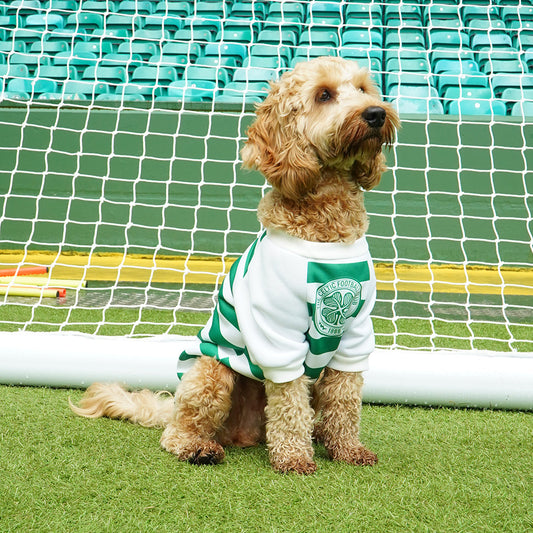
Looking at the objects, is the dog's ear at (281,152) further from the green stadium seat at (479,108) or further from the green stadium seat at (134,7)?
the green stadium seat at (134,7)

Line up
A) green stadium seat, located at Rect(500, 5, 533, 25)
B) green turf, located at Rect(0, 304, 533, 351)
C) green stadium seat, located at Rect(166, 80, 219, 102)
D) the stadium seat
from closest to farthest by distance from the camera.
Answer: green turf, located at Rect(0, 304, 533, 351)
green stadium seat, located at Rect(166, 80, 219, 102)
green stadium seat, located at Rect(500, 5, 533, 25)
the stadium seat

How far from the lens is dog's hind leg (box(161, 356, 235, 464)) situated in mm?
1938

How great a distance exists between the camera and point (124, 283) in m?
4.69

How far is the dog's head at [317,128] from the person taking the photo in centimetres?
182

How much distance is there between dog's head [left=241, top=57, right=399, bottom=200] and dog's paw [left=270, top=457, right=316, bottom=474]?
0.75m

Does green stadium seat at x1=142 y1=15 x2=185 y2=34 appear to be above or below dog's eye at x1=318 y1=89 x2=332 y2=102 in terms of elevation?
above

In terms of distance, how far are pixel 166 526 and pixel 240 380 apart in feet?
2.05

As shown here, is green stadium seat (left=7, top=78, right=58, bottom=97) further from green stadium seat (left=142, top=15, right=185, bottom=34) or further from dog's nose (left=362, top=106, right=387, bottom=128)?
dog's nose (left=362, top=106, right=387, bottom=128)

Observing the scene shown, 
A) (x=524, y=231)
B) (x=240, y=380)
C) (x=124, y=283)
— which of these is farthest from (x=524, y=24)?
(x=240, y=380)

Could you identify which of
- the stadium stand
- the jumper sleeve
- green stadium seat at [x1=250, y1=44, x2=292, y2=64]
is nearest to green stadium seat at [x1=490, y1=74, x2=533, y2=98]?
the stadium stand

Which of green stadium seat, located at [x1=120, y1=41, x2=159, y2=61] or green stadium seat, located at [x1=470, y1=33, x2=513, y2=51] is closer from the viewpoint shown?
green stadium seat, located at [x1=470, y1=33, x2=513, y2=51]

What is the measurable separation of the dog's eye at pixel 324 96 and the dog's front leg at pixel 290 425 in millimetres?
809

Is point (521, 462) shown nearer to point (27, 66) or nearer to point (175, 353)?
point (175, 353)

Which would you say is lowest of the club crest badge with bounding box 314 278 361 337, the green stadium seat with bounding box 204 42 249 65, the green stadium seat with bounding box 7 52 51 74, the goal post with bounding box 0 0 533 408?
the club crest badge with bounding box 314 278 361 337
